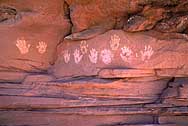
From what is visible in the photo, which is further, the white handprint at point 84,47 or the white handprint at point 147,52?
the white handprint at point 84,47

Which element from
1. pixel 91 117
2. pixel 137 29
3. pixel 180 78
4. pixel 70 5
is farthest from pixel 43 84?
pixel 180 78

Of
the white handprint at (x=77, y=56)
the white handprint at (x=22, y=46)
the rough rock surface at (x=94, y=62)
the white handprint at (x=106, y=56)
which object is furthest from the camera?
the white handprint at (x=22, y=46)

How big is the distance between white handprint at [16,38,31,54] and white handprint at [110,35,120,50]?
0.85m

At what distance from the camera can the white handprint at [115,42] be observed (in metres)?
3.61

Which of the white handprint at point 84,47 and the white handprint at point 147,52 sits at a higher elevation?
the white handprint at point 84,47

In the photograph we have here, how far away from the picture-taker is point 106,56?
3643 mm

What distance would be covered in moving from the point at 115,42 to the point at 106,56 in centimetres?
16

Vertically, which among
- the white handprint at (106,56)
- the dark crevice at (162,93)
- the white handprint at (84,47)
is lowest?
the dark crevice at (162,93)

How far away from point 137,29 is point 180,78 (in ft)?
2.03

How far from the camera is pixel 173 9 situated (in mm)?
3404

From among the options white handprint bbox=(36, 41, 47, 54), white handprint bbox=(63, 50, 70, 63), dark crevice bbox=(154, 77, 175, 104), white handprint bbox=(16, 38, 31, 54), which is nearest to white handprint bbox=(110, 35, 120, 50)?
white handprint bbox=(63, 50, 70, 63)

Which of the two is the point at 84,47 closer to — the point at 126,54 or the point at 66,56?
the point at 66,56

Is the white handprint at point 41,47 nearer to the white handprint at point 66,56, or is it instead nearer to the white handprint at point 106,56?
the white handprint at point 66,56

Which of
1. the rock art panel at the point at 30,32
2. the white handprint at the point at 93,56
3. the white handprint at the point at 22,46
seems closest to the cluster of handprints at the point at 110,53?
the white handprint at the point at 93,56
